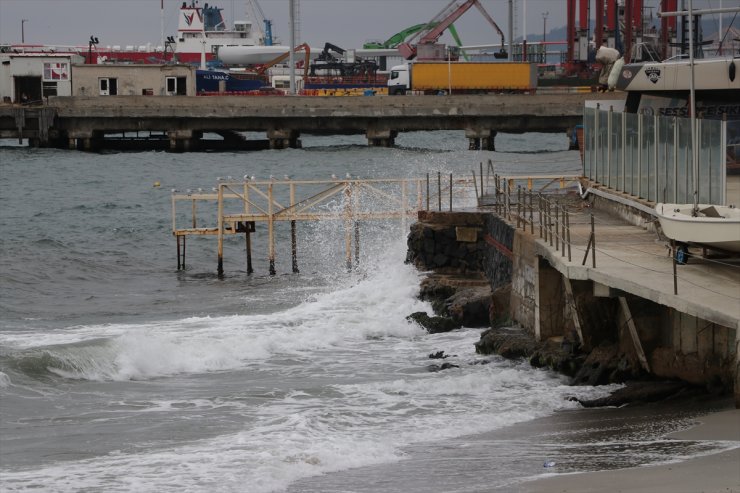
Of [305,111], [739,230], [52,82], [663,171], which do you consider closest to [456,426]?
[739,230]

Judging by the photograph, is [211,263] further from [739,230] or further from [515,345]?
[739,230]

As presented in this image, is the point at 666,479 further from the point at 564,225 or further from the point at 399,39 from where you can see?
the point at 399,39

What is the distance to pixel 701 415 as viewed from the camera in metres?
14.4

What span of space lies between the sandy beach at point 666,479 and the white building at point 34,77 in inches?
2835

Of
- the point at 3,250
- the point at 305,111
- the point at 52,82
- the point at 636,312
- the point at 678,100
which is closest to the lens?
the point at 636,312

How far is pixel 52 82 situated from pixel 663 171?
218 ft

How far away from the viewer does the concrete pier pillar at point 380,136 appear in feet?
243

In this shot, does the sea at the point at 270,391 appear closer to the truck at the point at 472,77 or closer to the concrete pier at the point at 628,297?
the concrete pier at the point at 628,297

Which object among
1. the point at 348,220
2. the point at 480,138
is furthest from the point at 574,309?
the point at 480,138

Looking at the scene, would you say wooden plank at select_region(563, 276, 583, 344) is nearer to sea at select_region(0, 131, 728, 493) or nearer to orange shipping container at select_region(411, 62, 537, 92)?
sea at select_region(0, 131, 728, 493)

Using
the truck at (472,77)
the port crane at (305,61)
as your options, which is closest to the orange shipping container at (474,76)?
the truck at (472,77)

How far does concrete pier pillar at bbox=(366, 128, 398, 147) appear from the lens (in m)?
74.1

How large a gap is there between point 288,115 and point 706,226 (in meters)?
58.0

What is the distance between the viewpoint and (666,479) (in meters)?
12.2
